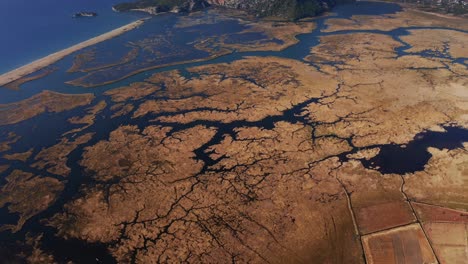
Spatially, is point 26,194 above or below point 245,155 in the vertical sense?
below

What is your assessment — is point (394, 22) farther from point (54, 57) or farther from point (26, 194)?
point (26, 194)

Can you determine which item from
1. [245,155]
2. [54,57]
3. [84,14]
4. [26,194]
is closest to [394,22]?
[245,155]

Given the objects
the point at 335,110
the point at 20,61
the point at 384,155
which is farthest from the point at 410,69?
the point at 20,61

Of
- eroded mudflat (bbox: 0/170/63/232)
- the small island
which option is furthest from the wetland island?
the small island

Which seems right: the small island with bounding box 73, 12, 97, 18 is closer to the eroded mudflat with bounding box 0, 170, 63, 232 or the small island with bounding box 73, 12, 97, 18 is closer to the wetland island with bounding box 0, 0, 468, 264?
the wetland island with bounding box 0, 0, 468, 264

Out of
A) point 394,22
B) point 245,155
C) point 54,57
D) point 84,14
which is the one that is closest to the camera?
point 245,155

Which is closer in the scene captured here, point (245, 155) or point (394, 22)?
point (245, 155)

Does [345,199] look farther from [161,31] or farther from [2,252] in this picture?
[161,31]
